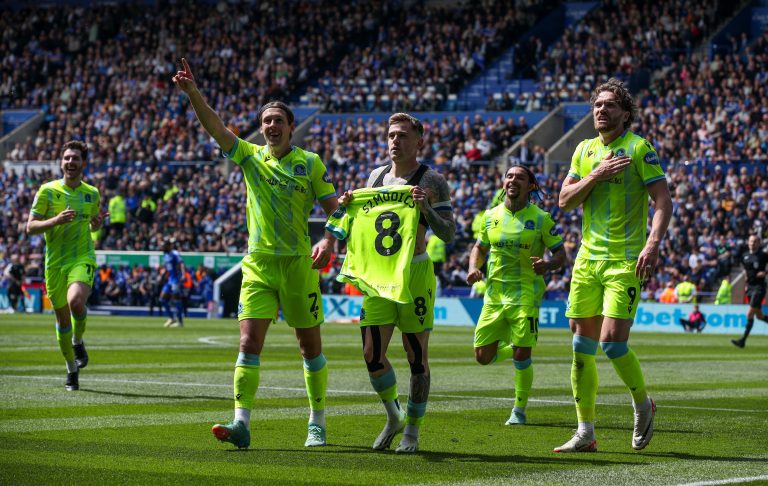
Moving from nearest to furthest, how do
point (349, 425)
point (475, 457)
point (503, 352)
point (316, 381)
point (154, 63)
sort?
point (475, 457) < point (316, 381) < point (349, 425) < point (503, 352) < point (154, 63)

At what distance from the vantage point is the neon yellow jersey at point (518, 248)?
12.3 m

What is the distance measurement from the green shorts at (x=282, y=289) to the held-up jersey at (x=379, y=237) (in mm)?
337

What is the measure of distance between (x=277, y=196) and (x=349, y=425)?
2368 millimetres

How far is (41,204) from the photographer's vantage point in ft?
47.3

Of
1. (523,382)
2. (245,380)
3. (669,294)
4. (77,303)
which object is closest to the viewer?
(245,380)

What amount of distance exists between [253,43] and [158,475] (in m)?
49.3

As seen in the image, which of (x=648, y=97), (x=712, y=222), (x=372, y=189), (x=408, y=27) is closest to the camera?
(x=372, y=189)

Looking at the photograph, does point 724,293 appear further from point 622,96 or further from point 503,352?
point 622,96

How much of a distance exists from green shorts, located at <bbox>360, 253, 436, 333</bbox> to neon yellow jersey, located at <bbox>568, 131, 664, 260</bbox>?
3.90 ft

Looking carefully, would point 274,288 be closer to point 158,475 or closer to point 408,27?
point 158,475

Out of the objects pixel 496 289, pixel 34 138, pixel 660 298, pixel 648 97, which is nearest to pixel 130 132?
pixel 34 138

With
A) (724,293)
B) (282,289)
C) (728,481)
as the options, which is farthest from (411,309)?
(724,293)

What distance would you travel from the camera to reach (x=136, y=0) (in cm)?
6178

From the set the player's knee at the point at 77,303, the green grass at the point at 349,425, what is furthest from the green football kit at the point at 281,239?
the player's knee at the point at 77,303
